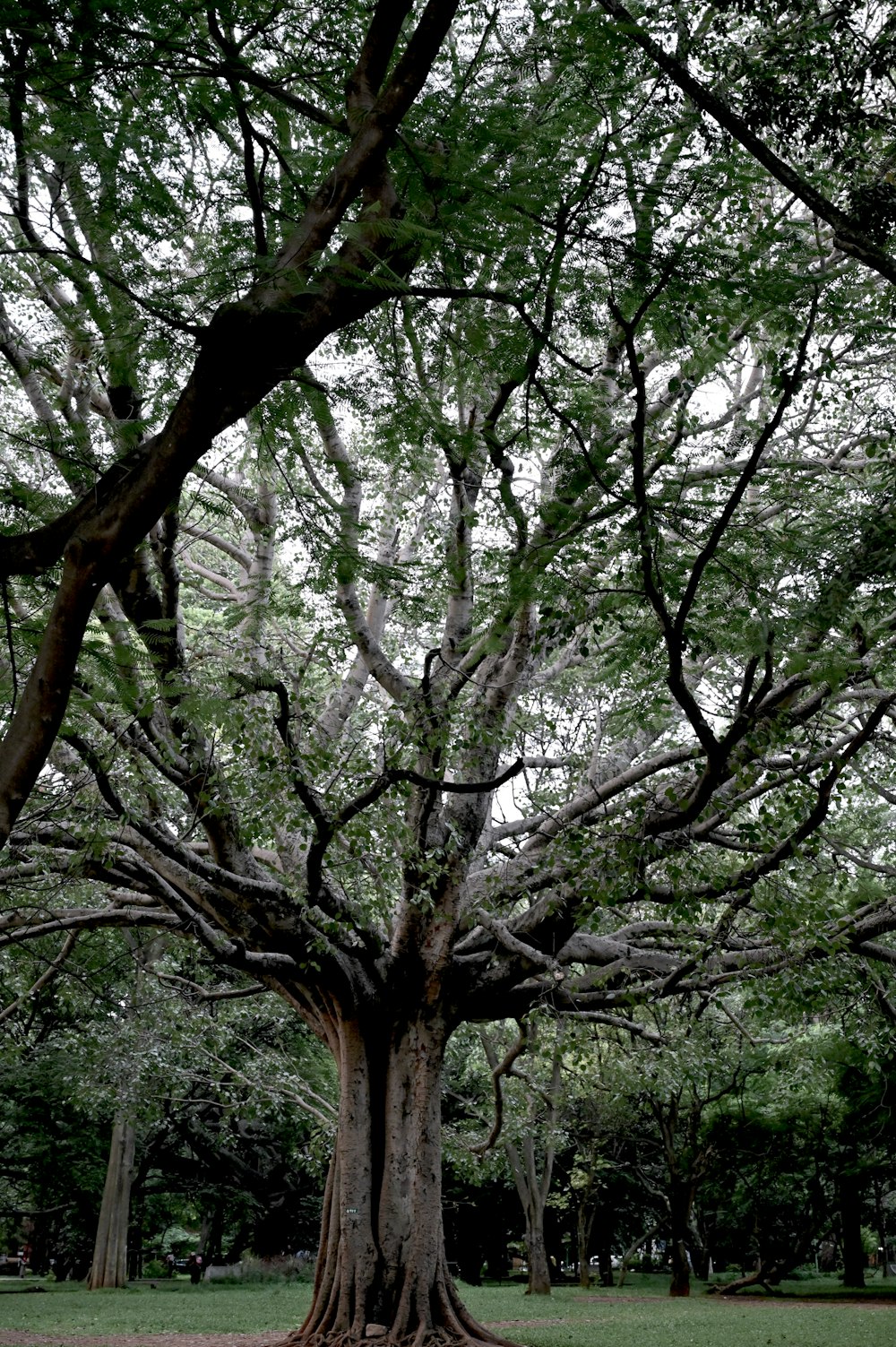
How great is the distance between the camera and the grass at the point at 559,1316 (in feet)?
40.5

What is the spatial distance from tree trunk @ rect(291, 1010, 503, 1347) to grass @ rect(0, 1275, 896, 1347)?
2478 mm

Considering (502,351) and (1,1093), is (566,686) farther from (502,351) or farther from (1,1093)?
(1,1093)

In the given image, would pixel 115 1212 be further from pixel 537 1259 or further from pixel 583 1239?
pixel 583 1239

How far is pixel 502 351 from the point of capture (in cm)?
581

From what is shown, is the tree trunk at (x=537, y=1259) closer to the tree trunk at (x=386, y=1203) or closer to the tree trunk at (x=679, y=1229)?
the tree trunk at (x=679, y=1229)

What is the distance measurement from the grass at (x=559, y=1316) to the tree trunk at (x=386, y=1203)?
248cm

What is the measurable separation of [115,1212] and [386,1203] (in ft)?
42.6

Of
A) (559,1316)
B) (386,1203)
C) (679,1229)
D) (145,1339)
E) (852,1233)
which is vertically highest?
(386,1203)

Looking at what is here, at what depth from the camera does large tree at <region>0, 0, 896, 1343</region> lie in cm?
407

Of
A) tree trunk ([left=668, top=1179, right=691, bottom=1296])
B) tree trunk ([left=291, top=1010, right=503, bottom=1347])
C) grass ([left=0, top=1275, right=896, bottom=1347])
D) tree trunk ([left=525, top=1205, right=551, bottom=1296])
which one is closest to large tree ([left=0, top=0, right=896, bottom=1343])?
tree trunk ([left=291, top=1010, right=503, bottom=1347])

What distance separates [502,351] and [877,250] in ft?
7.53

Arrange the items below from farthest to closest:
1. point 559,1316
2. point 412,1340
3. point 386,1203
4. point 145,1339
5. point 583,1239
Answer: point 583,1239
point 559,1316
point 145,1339
point 386,1203
point 412,1340

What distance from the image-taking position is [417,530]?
1243 centimetres

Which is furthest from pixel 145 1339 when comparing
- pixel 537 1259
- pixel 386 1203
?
pixel 537 1259
